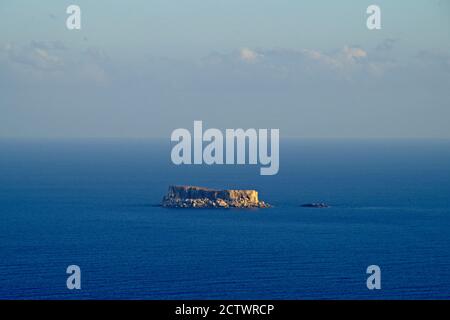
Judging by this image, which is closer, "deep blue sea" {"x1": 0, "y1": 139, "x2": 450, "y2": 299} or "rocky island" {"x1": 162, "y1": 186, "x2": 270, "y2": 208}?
"deep blue sea" {"x1": 0, "y1": 139, "x2": 450, "y2": 299}

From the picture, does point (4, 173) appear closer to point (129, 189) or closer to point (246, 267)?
point (129, 189)

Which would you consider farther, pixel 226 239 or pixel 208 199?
pixel 208 199

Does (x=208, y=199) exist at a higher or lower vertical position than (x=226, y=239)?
higher

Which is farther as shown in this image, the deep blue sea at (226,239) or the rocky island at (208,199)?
the rocky island at (208,199)
